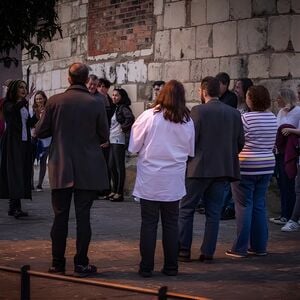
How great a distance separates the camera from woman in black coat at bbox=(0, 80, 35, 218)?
1023 centimetres

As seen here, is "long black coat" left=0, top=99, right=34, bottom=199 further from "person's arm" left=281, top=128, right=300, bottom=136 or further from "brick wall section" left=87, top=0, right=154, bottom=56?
"brick wall section" left=87, top=0, right=154, bottom=56

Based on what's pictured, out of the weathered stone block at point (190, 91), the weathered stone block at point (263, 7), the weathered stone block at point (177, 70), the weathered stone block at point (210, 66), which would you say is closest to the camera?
the weathered stone block at point (263, 7)

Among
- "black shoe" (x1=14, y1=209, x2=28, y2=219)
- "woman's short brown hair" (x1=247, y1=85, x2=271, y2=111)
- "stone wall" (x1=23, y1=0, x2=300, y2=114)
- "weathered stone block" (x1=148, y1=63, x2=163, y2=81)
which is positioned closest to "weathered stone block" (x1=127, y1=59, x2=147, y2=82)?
"stone wall" (x1=23, y1=0, x2=300, y2=114)

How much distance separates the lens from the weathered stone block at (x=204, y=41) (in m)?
11.9

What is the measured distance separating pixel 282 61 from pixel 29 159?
3.52m

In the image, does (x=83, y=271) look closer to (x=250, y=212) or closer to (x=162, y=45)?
(x=250, y=212)

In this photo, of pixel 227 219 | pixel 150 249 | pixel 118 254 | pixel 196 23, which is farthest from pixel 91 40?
pixel 150 249

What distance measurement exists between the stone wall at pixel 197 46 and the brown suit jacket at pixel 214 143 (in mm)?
3311

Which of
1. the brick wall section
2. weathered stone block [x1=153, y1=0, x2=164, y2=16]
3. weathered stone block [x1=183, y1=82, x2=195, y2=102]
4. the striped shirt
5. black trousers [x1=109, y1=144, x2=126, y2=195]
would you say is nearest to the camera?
the striped shirt

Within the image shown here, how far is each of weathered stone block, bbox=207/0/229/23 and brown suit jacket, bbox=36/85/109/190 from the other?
497 centimetres

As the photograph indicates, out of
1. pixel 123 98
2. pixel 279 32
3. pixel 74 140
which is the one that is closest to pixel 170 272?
pixel 74 140

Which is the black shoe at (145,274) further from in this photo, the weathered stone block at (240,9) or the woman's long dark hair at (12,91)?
the weathered stone block at (240,9)

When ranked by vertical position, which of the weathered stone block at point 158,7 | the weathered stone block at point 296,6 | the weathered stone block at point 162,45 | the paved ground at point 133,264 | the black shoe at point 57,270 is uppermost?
the weathered stone block at point 158,7

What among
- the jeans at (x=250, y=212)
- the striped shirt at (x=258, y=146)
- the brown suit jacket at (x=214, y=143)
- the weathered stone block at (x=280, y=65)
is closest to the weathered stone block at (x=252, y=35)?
the weathered stone block at (x=280, y=65)
